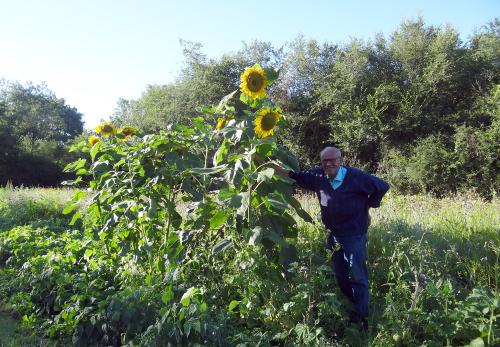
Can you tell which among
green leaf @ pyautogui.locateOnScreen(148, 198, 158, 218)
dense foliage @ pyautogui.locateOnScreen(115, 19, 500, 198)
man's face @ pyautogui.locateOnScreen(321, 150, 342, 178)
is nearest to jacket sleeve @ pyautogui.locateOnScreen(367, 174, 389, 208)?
man's face @ pyautogui.locateOnScreen(321, 150, 342, 178)

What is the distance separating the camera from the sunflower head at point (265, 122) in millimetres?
2865

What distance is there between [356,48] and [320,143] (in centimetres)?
387

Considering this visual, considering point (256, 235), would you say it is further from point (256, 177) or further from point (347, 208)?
point (347, 208)

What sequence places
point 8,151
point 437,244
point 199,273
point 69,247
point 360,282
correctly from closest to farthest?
point 360,282, point 199,273, point 437,244, point 69,247, point 8,151

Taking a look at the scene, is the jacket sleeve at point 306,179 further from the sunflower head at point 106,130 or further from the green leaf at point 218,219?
the sunflower head at point 106,130

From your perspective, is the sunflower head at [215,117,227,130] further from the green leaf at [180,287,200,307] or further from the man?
the green leaf at [180,287,200,307]

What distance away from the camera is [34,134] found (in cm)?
3319

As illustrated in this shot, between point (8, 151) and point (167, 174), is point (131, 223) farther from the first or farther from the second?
point (8, 151)

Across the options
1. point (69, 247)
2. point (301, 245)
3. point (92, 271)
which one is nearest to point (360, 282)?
point (301, 245)

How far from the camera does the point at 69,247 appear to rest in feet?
13.4

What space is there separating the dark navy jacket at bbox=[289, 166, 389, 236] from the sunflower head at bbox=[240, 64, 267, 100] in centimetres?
86

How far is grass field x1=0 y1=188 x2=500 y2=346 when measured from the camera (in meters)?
2.48

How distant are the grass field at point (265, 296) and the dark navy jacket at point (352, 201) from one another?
31 centimetres

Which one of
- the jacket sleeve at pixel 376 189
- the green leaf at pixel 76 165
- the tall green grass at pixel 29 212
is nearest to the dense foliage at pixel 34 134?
the tall green grass at pixel 29 212
